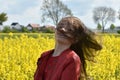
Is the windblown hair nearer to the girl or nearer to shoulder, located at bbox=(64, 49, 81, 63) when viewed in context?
the girl

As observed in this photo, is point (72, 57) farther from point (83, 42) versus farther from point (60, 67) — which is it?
point (83, 42)

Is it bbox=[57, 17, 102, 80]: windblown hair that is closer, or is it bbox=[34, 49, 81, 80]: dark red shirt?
bbox=[34, 49, 81, 80]: dark red shirt

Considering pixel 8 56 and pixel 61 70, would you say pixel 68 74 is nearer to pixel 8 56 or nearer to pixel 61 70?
pixel 61 70

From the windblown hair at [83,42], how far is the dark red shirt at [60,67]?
120mm

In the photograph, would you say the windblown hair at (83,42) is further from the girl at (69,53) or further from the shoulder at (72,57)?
the shoulder at (72,57)

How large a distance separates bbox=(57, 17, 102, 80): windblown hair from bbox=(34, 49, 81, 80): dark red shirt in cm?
12

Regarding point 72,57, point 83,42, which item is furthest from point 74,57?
point 83,42

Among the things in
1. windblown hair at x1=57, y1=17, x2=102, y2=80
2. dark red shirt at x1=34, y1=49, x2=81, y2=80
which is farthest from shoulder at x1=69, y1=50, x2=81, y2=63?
windblown hair at x1=57, y1=17, x2=102, y2=80

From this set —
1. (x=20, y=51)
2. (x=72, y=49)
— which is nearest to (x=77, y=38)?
(x=72, y=49)

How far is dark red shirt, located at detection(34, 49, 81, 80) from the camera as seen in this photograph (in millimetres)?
2527

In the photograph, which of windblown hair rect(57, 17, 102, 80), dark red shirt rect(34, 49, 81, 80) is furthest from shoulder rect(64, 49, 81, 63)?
windblown hair rect(57, 17, 102, 80)

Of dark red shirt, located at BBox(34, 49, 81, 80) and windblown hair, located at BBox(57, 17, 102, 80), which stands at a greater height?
windblown hair, located at BBox(57, 17, 102, 80)

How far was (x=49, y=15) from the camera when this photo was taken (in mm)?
55188

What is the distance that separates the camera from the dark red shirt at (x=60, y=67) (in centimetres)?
253
